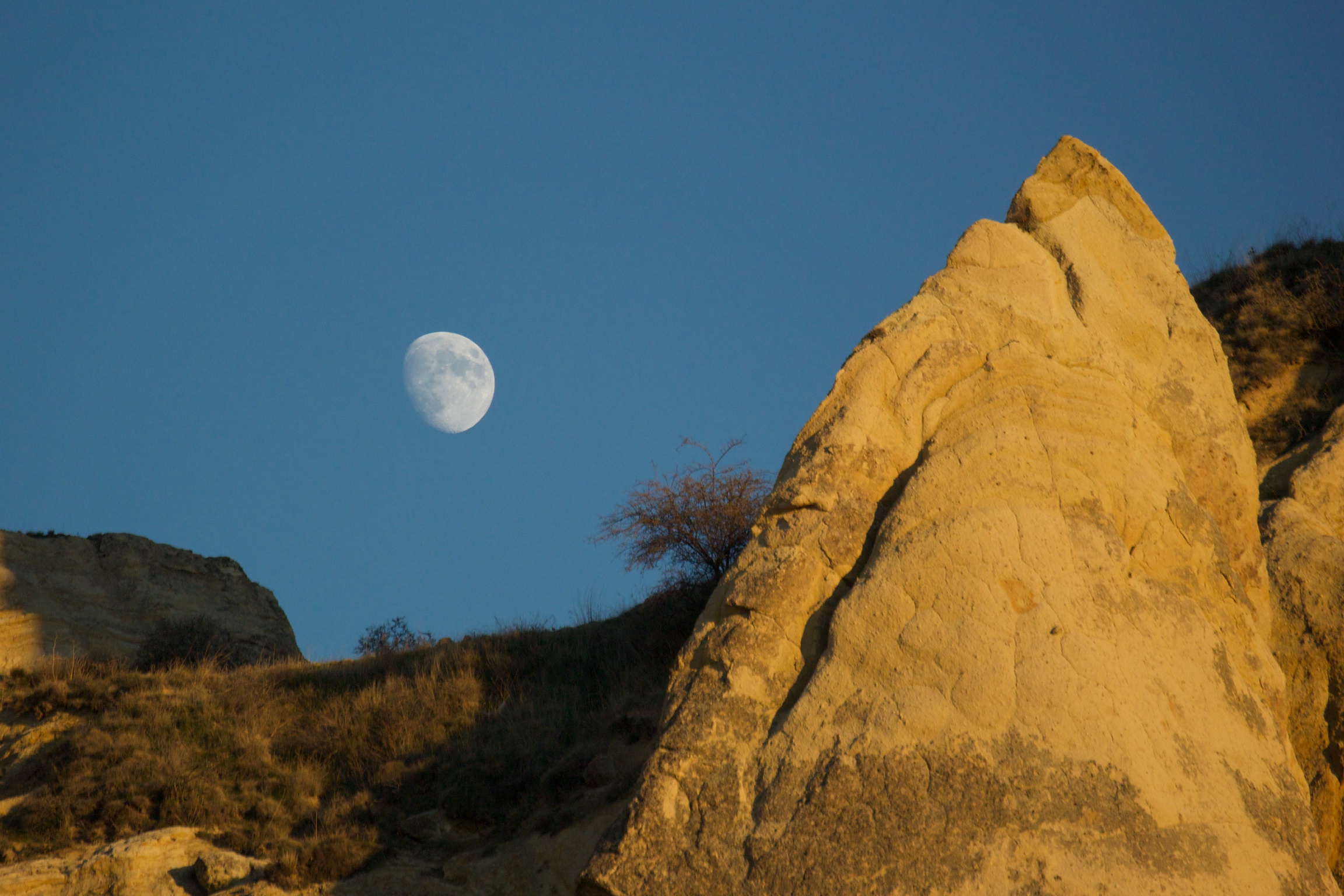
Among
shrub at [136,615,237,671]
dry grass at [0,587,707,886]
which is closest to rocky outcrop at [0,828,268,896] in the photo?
dry grass at [0,587,707,886]

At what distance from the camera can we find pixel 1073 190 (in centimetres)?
701

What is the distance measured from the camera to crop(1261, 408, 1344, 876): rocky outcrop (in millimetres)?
5707

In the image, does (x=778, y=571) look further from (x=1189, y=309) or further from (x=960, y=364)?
(x=1189, y=309)

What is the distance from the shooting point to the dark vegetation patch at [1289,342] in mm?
12125

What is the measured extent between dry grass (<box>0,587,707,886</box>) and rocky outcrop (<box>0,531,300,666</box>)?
10.3 feet

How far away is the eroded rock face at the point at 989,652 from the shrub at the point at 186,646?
1198 cm

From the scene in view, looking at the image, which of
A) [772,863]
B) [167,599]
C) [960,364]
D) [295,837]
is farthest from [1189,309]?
[167,599]

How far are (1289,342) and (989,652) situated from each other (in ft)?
37.5

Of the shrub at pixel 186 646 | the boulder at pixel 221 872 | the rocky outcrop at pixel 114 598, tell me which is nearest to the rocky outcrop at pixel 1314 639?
the boulder at pixel 221 872

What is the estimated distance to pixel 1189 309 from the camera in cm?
670

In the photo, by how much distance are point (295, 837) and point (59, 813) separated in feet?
7.80

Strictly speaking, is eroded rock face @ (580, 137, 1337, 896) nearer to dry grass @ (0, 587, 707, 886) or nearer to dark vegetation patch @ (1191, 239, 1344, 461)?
dry grass @ (0, 587, 707, 886)

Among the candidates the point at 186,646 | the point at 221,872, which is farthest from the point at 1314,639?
the point at 186,646

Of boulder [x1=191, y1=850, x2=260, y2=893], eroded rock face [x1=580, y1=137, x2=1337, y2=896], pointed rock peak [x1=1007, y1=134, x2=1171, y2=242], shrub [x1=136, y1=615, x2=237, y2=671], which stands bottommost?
boulder [x1=191, y1=850, x2=260, y2=893]
